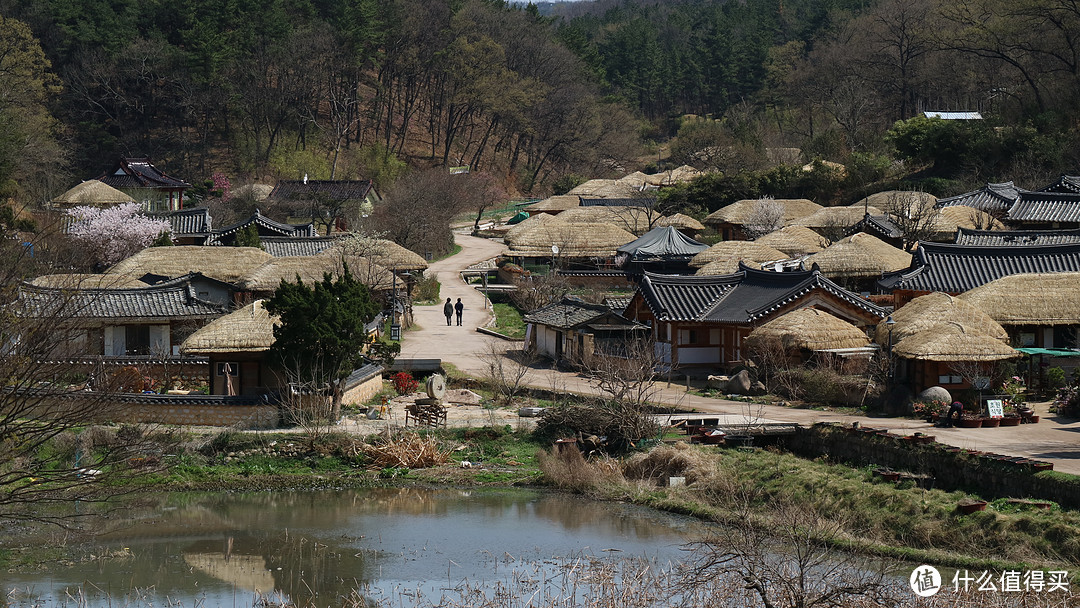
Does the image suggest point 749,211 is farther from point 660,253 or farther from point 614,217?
point 660,253

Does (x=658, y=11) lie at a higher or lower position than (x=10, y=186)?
higher

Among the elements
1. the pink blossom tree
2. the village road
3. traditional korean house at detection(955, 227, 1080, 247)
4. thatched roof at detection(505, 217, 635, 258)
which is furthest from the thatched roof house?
the pink blossom tree

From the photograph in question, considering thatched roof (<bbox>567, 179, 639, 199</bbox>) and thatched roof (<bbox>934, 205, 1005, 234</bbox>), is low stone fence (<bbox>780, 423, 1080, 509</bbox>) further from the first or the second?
thatched roof (<bbox>567, 179, 639, 199</bbox>)

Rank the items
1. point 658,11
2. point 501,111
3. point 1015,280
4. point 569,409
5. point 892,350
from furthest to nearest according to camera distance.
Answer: point 658,11 → point 501,111 → point 1015,280 → point 892,350 → point 569,409

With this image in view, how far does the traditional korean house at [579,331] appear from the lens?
3031 cm

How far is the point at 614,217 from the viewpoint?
183ft

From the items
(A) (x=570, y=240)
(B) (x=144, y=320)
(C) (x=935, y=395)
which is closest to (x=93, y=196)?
(A) (x=570, y=240)

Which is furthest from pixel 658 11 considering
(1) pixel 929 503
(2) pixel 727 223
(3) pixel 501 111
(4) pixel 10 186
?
(1) pixel 929 503

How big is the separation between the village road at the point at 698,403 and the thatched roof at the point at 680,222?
11.0m

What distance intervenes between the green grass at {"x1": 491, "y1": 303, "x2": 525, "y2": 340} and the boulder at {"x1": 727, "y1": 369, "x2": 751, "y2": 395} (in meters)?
9.61

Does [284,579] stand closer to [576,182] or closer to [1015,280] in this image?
[1015,280]

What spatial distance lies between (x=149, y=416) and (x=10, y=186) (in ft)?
83.7

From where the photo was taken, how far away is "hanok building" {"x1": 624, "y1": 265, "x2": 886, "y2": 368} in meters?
29.6

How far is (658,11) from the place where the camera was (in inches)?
5256
